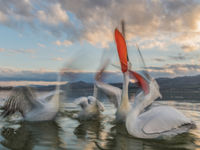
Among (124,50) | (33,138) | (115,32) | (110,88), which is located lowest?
(33,138)

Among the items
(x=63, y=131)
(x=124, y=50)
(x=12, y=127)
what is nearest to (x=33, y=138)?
(x=63, y=131)

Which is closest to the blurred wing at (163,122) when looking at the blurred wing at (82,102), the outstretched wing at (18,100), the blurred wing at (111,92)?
the blurred wing at (111,92)

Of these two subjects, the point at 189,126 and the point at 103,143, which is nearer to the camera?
the point at 103,143

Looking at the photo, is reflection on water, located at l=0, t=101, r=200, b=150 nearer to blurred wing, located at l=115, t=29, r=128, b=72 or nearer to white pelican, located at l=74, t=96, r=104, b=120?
white pelican, located at l=74, t=96, r=104, b=120

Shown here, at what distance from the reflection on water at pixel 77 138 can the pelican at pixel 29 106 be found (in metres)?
0.29

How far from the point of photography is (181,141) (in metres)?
4.77

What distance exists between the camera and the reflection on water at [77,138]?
174 inches

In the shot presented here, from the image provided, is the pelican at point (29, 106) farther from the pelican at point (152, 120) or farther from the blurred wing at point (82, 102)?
the pelican at point (152, 120)

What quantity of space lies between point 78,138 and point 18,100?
→ 8.73 feet

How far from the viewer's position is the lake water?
4.41 metres

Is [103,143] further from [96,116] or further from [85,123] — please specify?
[96,116]

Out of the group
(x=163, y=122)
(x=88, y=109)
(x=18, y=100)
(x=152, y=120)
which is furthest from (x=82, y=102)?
(x=163, y=122)

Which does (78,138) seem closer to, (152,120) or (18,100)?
(152,120)

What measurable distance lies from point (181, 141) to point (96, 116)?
3294 mm
